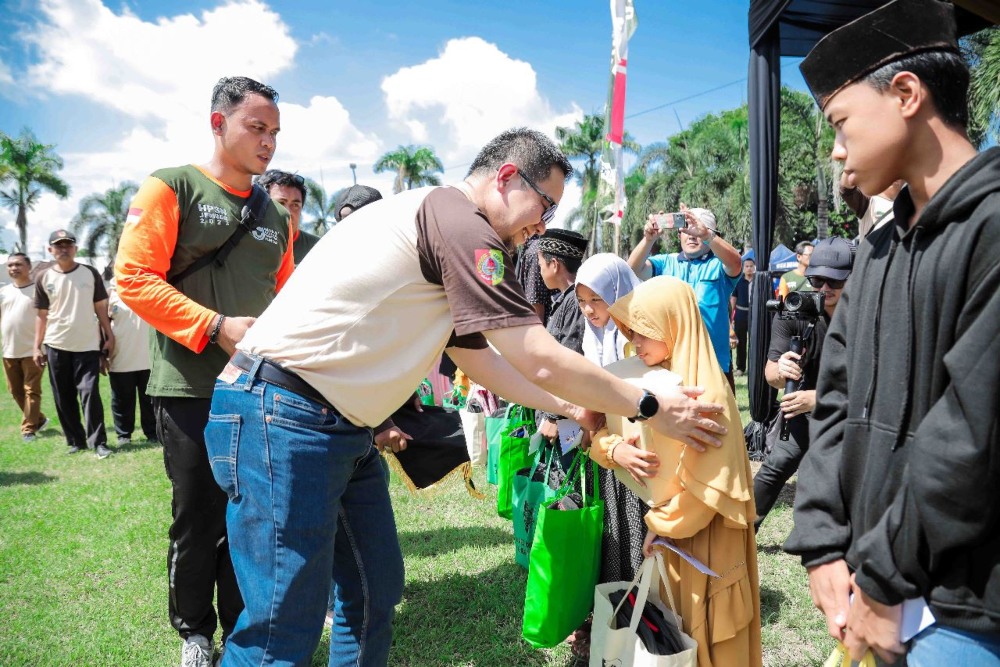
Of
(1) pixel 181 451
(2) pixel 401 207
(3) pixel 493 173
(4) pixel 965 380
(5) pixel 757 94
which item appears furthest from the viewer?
(5) pixel 757 94

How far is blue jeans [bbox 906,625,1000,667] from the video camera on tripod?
7.18 feet

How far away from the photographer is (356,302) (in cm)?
170

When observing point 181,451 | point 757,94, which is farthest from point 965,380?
point 757,94

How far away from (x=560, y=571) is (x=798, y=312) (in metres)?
1.80

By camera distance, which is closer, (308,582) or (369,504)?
A: (308,582)

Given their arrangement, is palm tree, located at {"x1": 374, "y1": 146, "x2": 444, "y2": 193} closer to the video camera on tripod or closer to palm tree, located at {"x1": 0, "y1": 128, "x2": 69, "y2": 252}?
palm tree, located at {"x1": 0, "y1": 128, "x2": 69, "y2": 252}

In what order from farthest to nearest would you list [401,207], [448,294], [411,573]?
[411,573] < [401,207] < [448,294]

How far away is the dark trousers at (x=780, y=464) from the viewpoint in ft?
12.0

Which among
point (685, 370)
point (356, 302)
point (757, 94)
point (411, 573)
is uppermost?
point (757, 94)

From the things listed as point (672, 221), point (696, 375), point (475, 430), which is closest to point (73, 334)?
point (475, 430)

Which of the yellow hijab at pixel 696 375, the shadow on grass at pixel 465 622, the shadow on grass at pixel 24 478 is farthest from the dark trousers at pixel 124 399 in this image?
the yellow hijab at pixel 696 375

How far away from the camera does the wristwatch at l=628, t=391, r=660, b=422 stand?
190cm

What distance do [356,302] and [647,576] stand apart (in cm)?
132

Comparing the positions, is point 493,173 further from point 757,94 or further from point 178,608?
point 757,94
